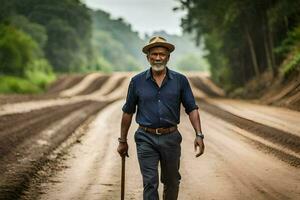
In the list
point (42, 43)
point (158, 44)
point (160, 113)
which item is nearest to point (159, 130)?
point (160, 113)

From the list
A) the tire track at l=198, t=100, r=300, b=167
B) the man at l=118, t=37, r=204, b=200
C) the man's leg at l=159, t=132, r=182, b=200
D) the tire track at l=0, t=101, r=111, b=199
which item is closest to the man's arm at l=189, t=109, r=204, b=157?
the man at l=118, t=37, r=204, b=200

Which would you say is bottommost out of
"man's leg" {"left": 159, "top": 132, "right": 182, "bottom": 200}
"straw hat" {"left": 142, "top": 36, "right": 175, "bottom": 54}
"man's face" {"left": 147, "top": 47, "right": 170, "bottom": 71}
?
"man's leg" {"left": 159, "top": 132, "right": 182, "bottom": 200}

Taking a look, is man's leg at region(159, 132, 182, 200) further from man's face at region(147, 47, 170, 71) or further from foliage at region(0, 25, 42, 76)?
foliage at region(0, 25, 42, 76)

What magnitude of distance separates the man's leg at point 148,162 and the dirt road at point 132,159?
7.17 feet

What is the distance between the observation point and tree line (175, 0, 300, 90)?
2784cm

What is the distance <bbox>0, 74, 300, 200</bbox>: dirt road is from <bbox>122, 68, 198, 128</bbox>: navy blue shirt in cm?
234

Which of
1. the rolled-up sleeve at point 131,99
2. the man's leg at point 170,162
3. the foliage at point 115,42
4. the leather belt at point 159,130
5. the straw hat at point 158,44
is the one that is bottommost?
the man's leg at point 170,162

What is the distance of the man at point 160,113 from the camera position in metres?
5.86

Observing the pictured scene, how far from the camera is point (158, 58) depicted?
231 inches

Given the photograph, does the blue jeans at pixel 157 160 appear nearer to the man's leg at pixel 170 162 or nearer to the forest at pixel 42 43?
the man's leg at pixel 170 162

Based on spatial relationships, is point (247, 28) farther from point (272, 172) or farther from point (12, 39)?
point (272, 172)

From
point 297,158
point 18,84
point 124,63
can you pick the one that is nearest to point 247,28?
point 18,84

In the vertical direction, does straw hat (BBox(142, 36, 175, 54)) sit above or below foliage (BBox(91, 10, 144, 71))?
below

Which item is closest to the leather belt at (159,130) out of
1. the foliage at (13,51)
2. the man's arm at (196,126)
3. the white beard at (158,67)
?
the man's arm at (196,126)
